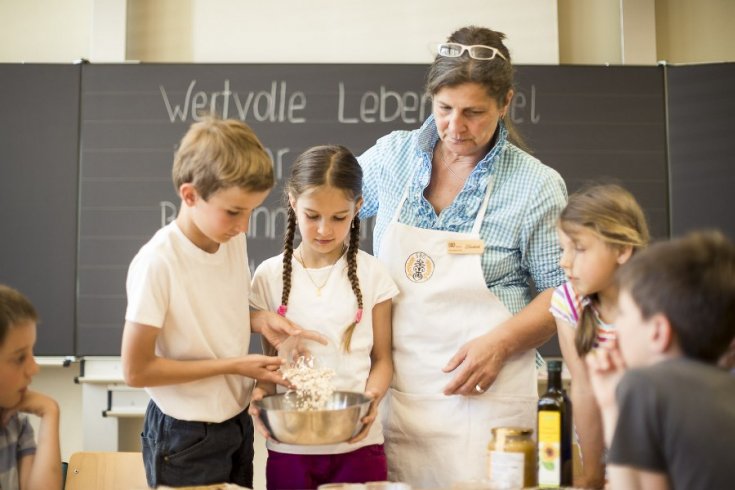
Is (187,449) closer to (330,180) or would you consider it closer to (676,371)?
(330,180)

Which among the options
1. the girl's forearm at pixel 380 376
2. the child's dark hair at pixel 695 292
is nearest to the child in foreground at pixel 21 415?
the girl's forearm at pixel 380 376

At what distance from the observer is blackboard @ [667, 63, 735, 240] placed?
334 centimetres

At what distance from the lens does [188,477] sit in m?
1.68

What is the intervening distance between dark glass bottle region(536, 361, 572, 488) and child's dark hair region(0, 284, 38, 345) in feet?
3.54

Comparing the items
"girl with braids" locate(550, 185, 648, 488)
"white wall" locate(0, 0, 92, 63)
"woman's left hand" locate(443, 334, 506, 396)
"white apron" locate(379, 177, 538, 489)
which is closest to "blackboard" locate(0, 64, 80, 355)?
"white wall" locate(0, 0, 92, 63)

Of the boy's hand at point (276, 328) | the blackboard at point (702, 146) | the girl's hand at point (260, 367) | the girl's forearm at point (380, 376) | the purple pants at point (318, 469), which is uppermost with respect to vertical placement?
the blackboard at point (702, 146)

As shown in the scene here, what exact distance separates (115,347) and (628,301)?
2536 mm

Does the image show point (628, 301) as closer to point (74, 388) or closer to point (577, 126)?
point (577, 126)

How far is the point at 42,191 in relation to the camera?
3344mm

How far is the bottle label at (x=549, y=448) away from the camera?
1497 millimetres

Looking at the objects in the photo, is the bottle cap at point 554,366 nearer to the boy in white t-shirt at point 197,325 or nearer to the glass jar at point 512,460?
the glass jar at point 512,460

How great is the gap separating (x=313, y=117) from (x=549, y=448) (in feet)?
7.08

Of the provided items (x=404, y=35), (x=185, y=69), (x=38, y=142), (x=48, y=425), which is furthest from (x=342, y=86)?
(x=48, y=425)

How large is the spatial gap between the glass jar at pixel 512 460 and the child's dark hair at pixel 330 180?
1.52 feet
